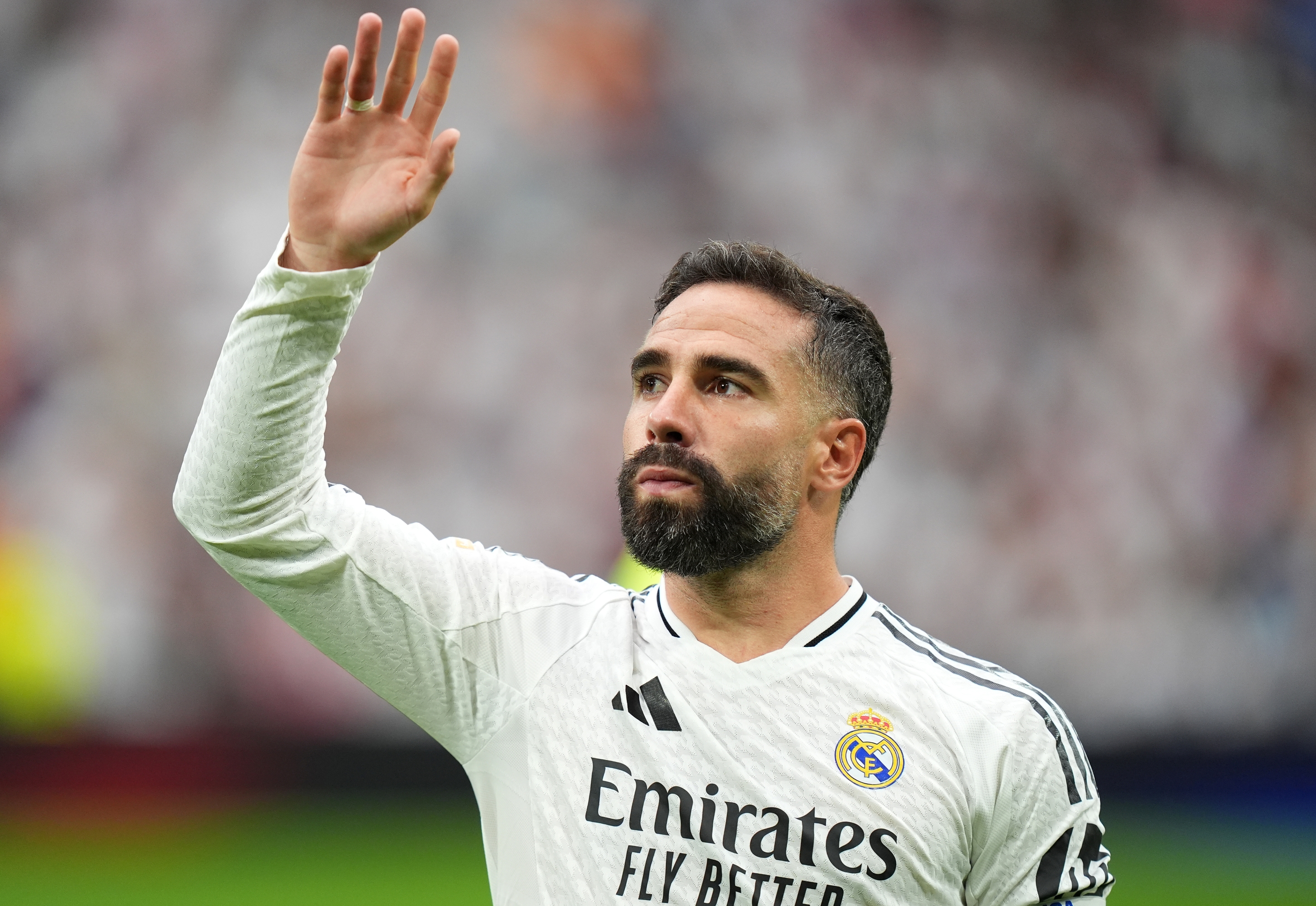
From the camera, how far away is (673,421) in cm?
249

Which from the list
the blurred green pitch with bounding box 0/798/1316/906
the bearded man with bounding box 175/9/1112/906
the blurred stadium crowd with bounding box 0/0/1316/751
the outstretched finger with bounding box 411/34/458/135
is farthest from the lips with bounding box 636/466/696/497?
the blurred stadium crowd with bounding box 0/0/1316/751

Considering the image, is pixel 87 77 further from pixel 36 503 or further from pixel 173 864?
pixel 173 864

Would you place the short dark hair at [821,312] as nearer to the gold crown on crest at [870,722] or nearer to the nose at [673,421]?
the nose at [673,421]

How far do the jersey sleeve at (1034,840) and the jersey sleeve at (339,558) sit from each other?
2.85 feet

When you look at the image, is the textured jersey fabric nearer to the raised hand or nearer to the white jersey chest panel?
the white jersey chest panel

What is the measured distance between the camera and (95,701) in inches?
307

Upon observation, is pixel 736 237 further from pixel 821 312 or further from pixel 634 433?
pixel 634 433

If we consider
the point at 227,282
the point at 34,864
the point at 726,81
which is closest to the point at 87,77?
the point at 227,282

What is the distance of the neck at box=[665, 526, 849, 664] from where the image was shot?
2.55 m

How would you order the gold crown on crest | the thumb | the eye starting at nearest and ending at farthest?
the thumb, the gold crown on crest, the eye

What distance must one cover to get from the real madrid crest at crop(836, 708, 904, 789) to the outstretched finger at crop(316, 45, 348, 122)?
4.76 ft

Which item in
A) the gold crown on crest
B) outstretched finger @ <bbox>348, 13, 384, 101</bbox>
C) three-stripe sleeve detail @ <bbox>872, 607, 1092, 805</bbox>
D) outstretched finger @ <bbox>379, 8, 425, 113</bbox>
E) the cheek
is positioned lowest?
the gold crown on crest

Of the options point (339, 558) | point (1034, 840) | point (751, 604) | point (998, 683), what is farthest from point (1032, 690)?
point (339, 558)

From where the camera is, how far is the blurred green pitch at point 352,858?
630 centimetres
